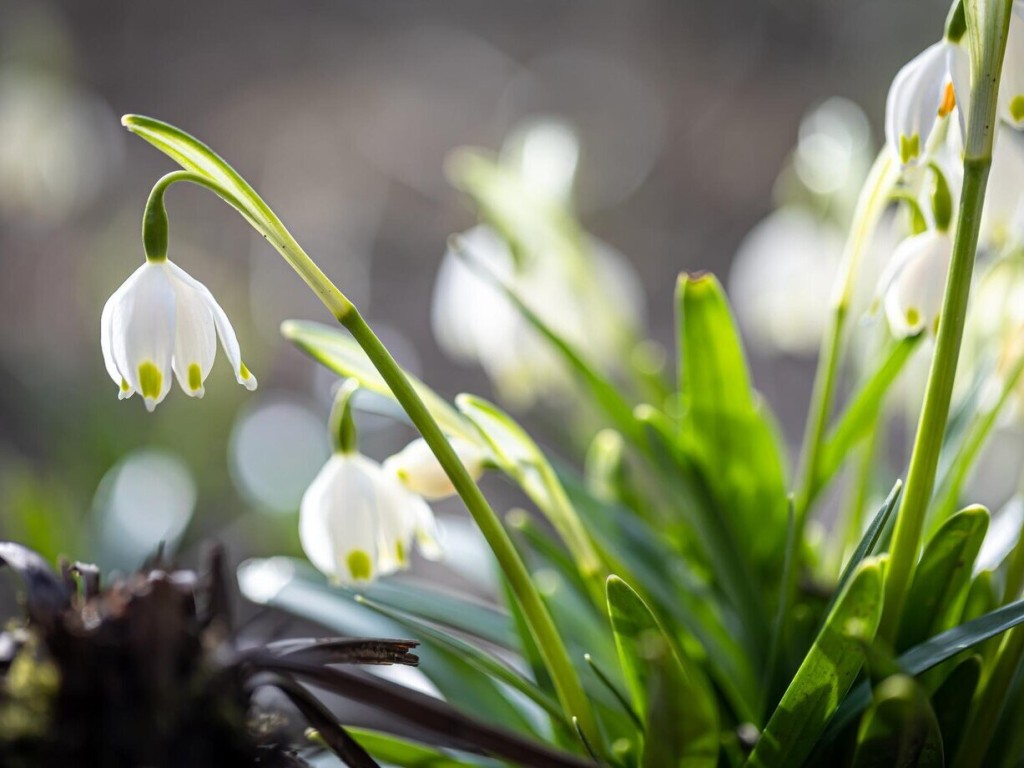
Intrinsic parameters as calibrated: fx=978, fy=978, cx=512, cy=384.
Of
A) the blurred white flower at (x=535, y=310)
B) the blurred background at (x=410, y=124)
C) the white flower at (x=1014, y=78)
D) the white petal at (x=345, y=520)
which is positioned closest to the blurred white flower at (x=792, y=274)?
the blurred white flower at (x=535, y=310)

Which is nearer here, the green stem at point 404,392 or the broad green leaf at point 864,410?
the green stem at point 404,392

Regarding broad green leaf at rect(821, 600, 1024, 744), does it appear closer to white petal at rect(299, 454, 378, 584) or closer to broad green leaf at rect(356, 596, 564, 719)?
broad green leaf at rect(356, 596, 564, 719)

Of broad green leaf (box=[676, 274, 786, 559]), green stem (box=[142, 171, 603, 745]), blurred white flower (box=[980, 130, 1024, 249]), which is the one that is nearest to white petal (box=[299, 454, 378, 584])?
green stem (box=[142, 171, 603, 745])

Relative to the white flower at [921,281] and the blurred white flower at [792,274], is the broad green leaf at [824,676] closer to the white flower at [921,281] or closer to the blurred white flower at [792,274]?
the white flower at [921,281]

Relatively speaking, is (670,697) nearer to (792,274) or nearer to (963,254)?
(963,254)

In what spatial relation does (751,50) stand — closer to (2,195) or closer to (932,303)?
(2,195)
